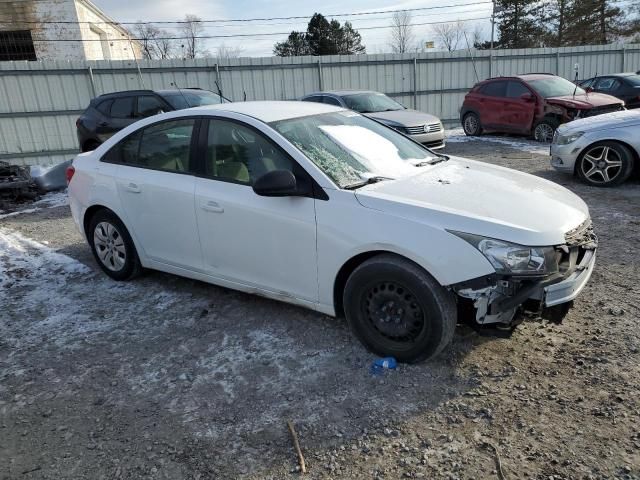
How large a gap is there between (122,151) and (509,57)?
1880 cm

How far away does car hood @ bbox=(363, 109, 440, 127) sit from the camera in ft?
35.8

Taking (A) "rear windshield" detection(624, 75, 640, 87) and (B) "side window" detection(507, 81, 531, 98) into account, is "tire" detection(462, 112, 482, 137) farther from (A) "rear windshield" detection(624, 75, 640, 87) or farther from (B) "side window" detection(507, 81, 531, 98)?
(A) "rear windshield" detection(624, 75, 640, 87)

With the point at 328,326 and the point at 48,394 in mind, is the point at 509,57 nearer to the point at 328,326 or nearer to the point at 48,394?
the point at 328,326

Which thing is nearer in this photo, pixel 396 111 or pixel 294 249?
pixel 294 249

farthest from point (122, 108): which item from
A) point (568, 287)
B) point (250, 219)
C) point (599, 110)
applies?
point (599, 110)

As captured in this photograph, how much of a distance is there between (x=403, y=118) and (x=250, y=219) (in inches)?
326

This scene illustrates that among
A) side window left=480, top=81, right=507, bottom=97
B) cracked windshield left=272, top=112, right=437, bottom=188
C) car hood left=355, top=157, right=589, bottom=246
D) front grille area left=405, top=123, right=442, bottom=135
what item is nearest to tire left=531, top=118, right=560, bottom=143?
side window left=480, top=81, right=507, bottom=97

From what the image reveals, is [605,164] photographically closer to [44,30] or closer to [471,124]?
[471,124]

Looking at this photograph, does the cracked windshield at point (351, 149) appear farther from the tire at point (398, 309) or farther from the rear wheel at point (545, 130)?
the rear wheel at point (545, 130)

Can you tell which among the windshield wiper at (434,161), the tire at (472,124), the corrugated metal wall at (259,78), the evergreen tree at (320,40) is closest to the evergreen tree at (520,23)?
the evergreen tree at (320,40)

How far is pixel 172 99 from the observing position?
10336 mm

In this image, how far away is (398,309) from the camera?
3215 millimetres

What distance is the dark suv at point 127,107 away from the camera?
10.4m

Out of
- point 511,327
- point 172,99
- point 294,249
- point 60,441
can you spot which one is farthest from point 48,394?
point 172,99
